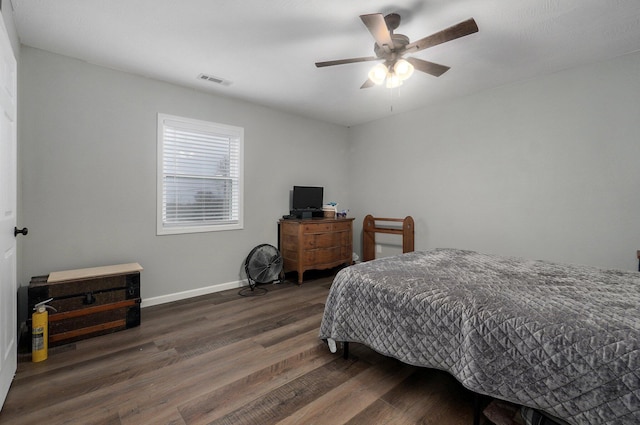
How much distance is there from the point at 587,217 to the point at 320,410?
3.04 m

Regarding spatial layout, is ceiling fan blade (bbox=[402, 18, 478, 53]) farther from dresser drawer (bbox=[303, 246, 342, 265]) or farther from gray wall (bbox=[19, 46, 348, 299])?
dresser drawer (bbox=[303, 246, 342, 265])

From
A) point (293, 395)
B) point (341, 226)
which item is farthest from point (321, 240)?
point (293, 395)

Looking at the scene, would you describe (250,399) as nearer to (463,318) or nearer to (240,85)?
(463,318)

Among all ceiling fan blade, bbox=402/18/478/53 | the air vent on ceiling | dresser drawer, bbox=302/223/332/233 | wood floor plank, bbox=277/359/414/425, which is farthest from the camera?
dresser drawer, bbox=302/223/332/233

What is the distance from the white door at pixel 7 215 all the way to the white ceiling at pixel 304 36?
70 centimetres

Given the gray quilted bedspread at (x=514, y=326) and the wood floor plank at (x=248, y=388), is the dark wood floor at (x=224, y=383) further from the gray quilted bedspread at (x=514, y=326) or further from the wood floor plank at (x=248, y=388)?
the gray quilted bedspread at (x=514, y=326)

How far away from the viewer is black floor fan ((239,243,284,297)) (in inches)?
145

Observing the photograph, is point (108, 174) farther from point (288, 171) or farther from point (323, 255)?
point (323, 255)

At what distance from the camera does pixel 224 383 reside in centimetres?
182

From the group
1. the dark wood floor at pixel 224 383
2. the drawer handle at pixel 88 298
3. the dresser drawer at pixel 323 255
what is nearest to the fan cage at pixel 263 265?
the dresser drawer at pixel 323 255

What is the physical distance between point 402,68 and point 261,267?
108 inches

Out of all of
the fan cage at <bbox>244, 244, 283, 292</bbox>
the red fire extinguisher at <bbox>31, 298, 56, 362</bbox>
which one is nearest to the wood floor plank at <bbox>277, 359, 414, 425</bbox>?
the red fire extinguisher at <bbox>31, 298, 56, 362</bbox>

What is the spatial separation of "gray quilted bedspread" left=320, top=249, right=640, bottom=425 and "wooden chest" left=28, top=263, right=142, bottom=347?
1.83 meters

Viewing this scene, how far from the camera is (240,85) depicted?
3.29m
